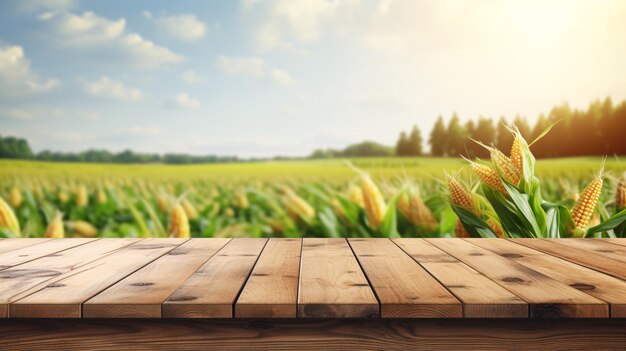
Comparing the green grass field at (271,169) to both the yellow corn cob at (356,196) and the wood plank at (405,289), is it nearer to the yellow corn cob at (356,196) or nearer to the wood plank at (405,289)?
the yellow corn cob at (356,196)

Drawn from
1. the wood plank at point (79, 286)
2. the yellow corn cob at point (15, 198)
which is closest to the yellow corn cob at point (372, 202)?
the wood plank at point (79, 286)

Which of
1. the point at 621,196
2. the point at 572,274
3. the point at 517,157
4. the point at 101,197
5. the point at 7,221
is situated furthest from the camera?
the point at 101,197

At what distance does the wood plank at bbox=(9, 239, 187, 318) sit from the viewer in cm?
89

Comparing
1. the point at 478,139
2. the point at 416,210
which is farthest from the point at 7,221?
the point at 478,139

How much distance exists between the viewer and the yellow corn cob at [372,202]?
2.11 metres

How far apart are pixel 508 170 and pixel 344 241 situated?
58cm

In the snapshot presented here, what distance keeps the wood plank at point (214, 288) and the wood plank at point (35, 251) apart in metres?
0.44

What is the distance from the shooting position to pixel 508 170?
1830 millimetres

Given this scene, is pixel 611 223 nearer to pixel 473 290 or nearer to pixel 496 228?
pixel 496 228

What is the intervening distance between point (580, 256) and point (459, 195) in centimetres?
48

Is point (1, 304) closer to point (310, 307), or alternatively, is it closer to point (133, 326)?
point (133, 326)

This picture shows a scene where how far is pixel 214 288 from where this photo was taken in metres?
0.99

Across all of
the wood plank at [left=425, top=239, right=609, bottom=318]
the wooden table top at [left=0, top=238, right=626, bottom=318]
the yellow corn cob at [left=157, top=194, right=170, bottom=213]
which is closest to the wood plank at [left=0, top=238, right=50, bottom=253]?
the wooden table top at [left=0, top=238, right=626, bottom=318]

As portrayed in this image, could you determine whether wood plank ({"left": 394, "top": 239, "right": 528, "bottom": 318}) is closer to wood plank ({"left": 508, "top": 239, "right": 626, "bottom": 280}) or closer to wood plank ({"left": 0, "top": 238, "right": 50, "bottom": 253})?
wood plank ({"left": 508, "top": 239, "right": 626, "bottom": 280})
